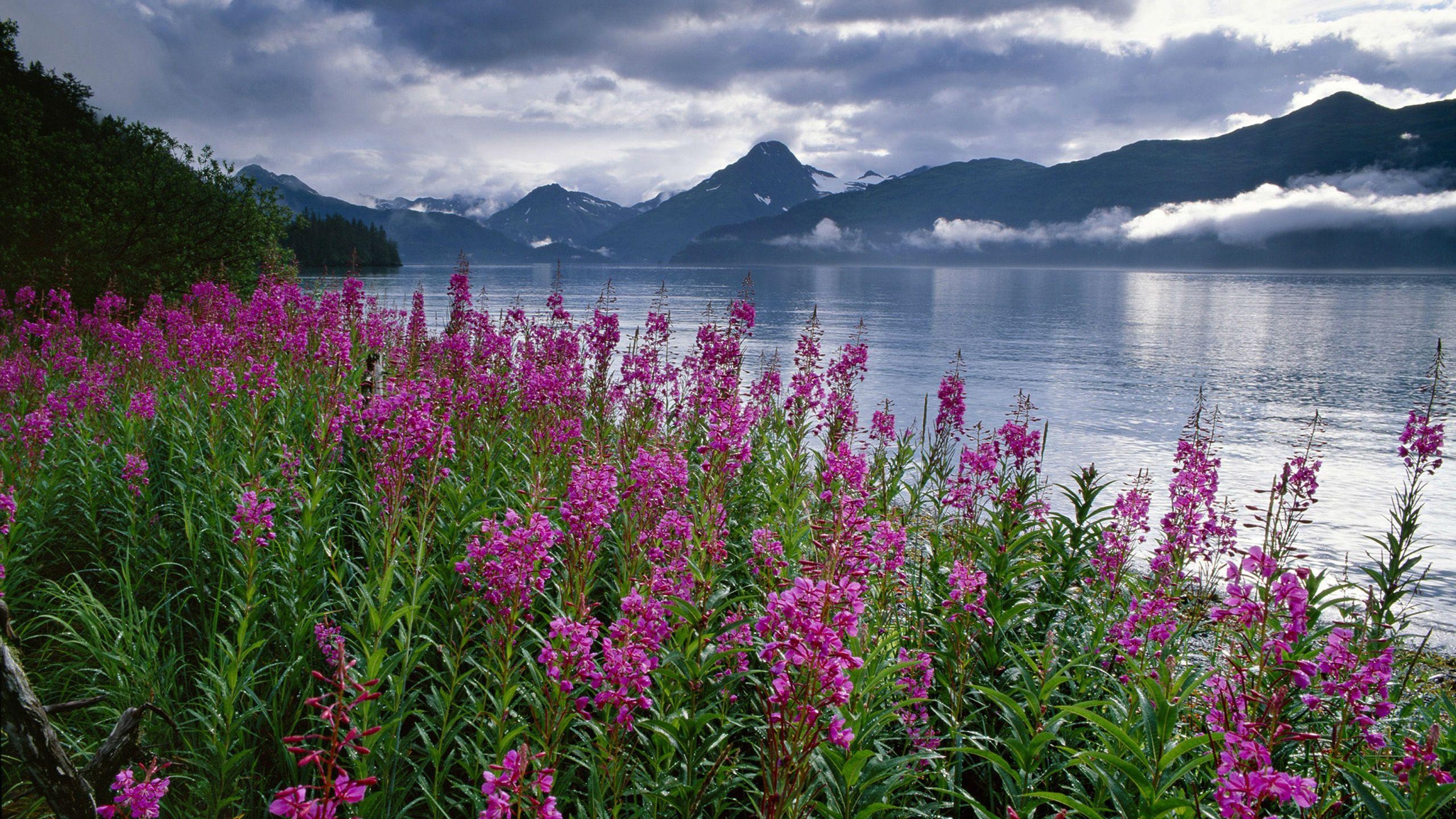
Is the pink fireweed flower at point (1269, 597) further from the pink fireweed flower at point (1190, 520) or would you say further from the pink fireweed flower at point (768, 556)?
the pink fireweed flower at point (1190, 520)

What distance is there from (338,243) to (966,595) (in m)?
158

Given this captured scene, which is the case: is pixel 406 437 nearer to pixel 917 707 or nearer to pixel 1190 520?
pixel 917 707

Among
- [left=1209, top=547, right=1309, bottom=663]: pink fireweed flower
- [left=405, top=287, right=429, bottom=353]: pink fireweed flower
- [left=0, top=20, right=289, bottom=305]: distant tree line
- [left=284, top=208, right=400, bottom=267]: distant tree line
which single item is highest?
[left=284, top=208, right=400, bottom=267]: distant tree line

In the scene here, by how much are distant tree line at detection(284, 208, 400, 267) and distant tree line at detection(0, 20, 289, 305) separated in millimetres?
94820

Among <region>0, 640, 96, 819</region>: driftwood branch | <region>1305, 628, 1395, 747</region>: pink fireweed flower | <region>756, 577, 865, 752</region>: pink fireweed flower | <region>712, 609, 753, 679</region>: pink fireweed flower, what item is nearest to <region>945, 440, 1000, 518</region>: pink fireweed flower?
<region>1305, 628, 1395, 747</region>: pink fireweed flower

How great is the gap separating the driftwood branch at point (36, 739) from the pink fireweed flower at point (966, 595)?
3.83m

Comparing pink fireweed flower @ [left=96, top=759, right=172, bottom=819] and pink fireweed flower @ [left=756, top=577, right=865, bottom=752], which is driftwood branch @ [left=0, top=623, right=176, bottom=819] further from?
pink fireweed flower @ [left=756, top=577, right=865, bottom=752]

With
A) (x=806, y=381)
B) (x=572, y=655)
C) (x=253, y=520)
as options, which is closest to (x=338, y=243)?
(x=806, y=381)

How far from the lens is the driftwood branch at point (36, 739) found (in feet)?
5.69

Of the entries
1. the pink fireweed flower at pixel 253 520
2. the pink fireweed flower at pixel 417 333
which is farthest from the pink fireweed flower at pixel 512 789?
the pink fireweed flower at pixel 417 333

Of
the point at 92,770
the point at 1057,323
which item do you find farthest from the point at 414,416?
the point at 1057,323

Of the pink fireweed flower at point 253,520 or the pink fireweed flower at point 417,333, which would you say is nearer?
the pink fireweed flower at point 253,520

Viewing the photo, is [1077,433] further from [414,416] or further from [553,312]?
[414,416]

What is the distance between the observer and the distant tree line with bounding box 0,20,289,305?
17.5 metres
